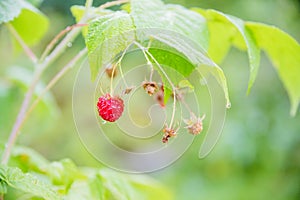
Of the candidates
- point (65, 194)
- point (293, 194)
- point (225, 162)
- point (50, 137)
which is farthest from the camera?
point (50, 137)

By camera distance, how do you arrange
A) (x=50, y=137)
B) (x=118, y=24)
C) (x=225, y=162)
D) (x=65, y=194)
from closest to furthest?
(x=118, y=24)
(x=65, y=194)
(x=225, y=162)
(x=50, y=137)

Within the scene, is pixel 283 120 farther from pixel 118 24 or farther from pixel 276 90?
pixel 118 24

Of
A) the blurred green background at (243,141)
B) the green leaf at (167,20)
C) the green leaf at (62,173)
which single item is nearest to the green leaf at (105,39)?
the green leaf at (167,20)

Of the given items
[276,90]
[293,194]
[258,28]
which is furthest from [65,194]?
[276,90]

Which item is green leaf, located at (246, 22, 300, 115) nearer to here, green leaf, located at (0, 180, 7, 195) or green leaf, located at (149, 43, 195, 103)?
green leaf, located at (149, 43, 195, 103)

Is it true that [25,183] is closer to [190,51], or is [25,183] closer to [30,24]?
[190,51]
